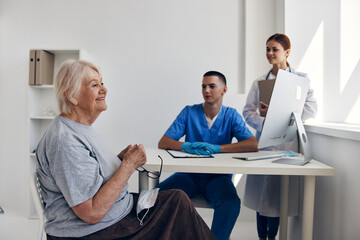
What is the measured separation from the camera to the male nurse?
169 centimetres

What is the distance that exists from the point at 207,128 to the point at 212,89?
0.29 metres

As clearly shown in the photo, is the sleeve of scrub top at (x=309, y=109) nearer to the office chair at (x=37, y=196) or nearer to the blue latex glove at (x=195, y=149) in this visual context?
the blue latex glove at (x=195, y=149)

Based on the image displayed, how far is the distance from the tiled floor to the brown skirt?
141 centimetres

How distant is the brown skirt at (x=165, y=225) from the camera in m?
1.11

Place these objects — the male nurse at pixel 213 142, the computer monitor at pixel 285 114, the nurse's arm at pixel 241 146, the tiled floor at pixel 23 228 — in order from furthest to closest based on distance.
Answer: the tiled floor at pixel 23 228
the nurse's arm at pixel 241 146
the male nurse at pixel 213 142
the computer monitor at pixel 285 114

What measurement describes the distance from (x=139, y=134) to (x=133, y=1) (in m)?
1.30

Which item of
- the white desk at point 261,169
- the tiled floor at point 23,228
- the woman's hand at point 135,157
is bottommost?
the tiled floor at point 23,228

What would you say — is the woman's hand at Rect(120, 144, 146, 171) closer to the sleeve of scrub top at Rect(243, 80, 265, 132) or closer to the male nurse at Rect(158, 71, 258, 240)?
the male nurse at Rect(158, 71, 258, 240)

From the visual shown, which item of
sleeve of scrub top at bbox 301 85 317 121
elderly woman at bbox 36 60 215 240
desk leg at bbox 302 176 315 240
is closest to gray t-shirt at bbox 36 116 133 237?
elderly woman at bbox 36 60 215 240

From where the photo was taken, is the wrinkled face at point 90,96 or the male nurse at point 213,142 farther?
the male nurse at point 213,142

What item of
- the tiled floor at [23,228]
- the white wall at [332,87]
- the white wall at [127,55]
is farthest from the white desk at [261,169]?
the white wall at [127,55]

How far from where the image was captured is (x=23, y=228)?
8.41 feet

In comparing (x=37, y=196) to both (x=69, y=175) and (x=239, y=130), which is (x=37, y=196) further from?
(x=239, y=130)

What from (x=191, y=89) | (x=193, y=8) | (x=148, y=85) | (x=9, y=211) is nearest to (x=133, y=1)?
(x=193, y=8)
